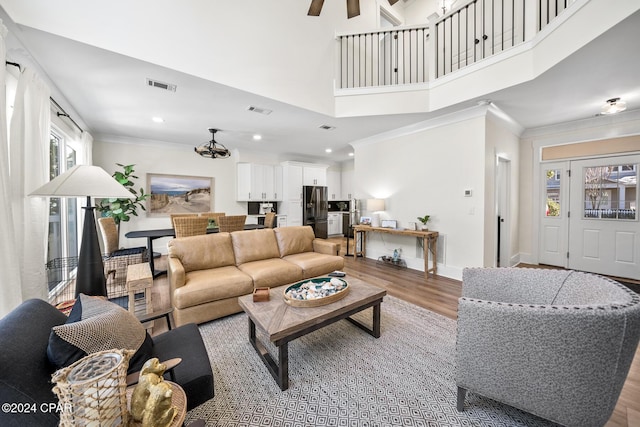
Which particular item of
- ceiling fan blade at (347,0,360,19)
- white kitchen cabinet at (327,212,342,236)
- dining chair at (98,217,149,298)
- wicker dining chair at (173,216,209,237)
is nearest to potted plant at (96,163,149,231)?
dining chair at (98,217,149,298)

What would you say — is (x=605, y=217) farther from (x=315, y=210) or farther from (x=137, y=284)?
(x=137, y=284)

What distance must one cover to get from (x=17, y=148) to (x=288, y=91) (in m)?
2.79

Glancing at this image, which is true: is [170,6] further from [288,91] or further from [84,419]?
[84,419]

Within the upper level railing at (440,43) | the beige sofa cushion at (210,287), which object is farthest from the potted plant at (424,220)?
the beige sofa cushion at (210,287)

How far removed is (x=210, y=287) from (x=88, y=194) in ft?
4.17

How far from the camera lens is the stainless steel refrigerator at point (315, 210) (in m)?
7.11

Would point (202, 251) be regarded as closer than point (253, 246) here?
Yes

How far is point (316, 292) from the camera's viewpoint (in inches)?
81.7

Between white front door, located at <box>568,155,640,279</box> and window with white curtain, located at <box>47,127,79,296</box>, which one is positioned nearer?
window with white curtain, located at <box>47,127,79,296</box>

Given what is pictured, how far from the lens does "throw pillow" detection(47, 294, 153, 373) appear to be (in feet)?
3.05

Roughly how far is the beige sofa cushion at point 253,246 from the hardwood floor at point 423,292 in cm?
103

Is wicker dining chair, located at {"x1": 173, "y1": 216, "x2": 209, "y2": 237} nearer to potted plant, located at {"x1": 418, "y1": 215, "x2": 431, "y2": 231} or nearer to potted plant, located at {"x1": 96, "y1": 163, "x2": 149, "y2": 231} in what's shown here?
potted plant, located at {"x1": 96, "y1": 163, "x2": 149, "y2": 231}

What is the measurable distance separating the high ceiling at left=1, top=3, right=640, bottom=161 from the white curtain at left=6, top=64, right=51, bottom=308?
1.82ft

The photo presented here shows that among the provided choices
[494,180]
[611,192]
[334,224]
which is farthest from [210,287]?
[611,192]
